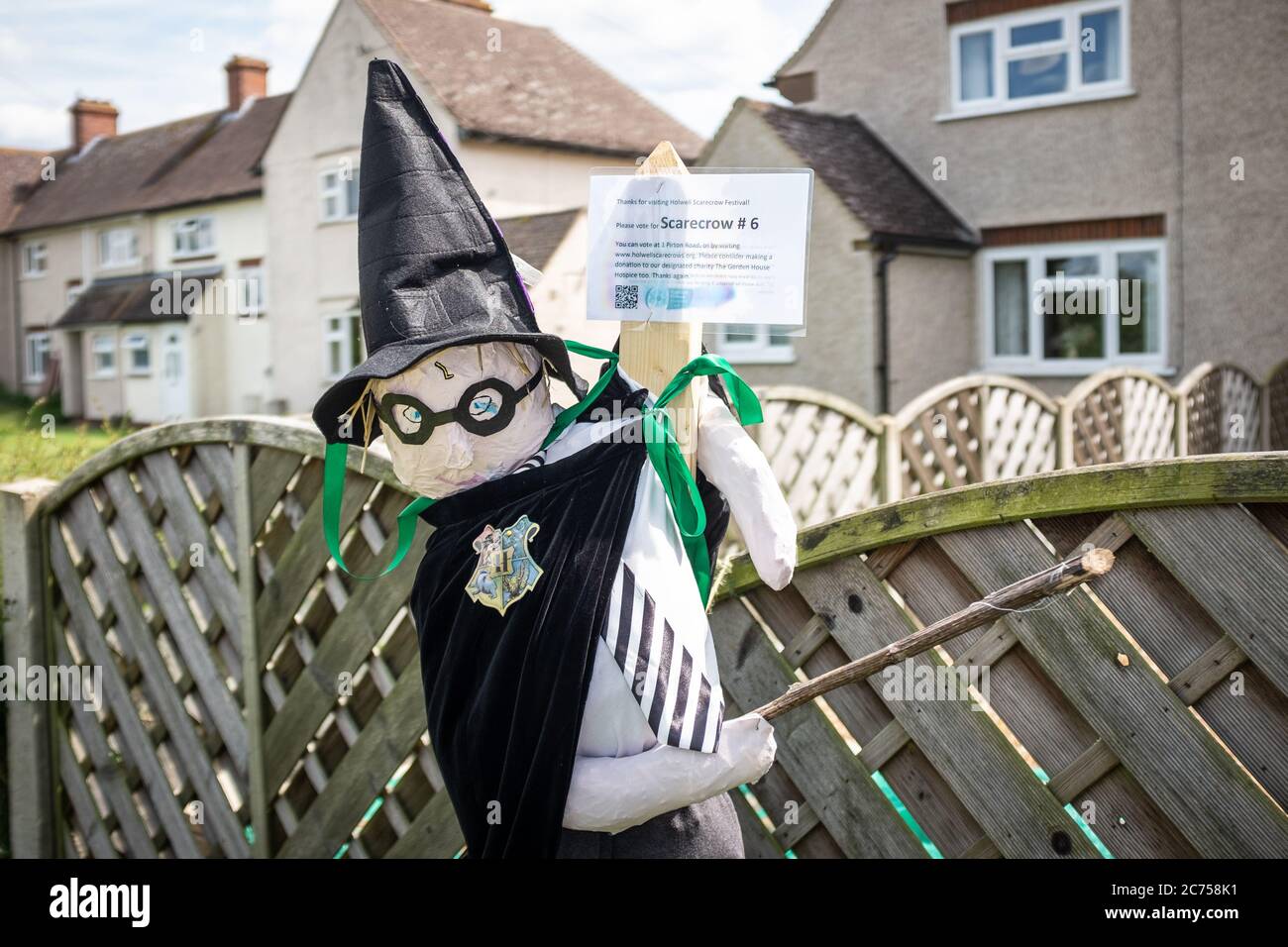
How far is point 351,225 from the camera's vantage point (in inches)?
891

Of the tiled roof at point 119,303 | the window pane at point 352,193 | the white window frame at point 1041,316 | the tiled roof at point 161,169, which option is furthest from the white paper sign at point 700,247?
the tiled roof at point 119,303

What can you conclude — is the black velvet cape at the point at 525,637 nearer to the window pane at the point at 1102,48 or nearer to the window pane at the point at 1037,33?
the window pane at the point at 1102,48

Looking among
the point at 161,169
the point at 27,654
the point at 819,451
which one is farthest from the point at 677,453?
the point at 161,169

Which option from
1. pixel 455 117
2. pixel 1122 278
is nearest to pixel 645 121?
pixel 455 117

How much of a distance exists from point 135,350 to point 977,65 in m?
22.5

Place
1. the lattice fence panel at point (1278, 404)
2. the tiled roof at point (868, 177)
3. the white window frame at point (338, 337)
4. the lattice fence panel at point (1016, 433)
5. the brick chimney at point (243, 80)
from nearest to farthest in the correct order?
the lattice fence panel at point (1016, 433) → the lattice fence panel at point (1278, 404) → the tiled roof at point (868, 177) → the white window frame at point (338, 337) → the brick chimney at point (243, 80)

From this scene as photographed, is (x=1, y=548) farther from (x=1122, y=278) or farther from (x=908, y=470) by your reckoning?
(x=1122, y=278)

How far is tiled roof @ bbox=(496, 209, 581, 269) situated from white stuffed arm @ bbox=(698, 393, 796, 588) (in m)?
14.1

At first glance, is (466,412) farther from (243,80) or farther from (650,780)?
(243,80)

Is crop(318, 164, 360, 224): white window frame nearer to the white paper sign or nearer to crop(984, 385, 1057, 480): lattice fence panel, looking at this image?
crop(984, 385, 1057, 480): lattice fence panel

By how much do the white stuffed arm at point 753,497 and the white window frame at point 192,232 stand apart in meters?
28.1

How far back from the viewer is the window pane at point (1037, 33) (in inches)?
559

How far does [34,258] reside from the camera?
113 ft
